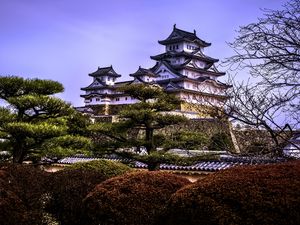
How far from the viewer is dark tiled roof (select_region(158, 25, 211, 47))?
160ft

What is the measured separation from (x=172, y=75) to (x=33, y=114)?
3280cm

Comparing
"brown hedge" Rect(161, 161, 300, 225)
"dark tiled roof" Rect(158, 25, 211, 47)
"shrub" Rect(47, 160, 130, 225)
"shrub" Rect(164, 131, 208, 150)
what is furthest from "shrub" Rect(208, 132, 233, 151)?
"dark tiled roof" Rect(158, 25, 211, 47)

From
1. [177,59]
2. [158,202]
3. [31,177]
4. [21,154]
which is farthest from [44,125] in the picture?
[177,59]

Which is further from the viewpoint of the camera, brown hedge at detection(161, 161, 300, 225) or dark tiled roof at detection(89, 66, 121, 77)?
dark tiled roof at detection(89, 66, 121, 77)

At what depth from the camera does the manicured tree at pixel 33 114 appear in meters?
11.7

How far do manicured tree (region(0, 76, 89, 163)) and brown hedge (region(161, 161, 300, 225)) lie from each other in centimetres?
758

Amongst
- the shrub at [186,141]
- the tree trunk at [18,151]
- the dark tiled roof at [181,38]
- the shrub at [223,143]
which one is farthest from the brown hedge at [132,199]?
the dark tiled roof at [181,38]

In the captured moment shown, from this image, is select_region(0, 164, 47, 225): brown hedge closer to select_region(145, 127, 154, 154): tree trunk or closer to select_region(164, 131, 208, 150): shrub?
select_region(145, 127, 154, 154): tree trunk

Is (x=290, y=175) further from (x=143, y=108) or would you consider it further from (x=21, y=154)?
(x=21, y=154)

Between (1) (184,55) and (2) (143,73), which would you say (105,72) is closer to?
(2) (143,73)

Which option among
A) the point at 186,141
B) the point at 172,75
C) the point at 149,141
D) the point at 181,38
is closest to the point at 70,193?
the point at 149,141

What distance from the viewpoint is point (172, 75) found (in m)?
44.5

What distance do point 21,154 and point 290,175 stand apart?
996 centimetres

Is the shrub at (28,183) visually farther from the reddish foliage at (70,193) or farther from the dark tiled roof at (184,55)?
the dark tiled roof at (184,55)
